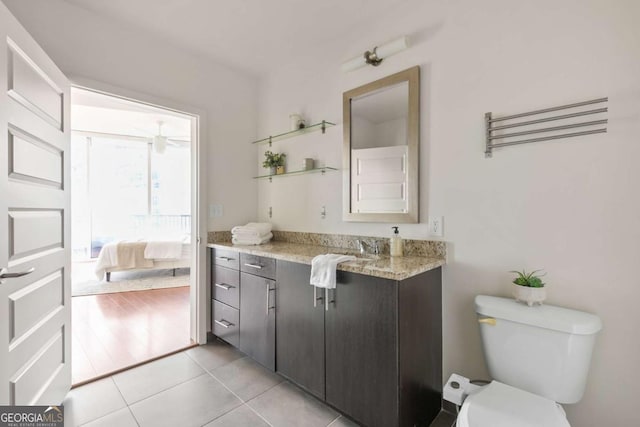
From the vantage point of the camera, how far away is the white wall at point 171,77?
184 centimetres

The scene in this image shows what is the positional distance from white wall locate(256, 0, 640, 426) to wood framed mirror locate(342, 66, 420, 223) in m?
0.07

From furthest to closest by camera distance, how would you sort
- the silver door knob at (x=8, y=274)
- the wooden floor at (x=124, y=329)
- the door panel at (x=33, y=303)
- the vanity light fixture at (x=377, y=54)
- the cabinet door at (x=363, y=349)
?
the wooden floor at (x=124, y=329)
the vanity light fixture at (x=377, y=54)
the cabinet door at (x=363, y=349)
the door panel at (x=33, y=303)
the silver door knob at (x=8, y=274)

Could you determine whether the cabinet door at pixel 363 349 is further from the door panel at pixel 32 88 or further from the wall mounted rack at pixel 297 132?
the door panel at pixel 32 88

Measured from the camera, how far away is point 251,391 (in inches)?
73.3

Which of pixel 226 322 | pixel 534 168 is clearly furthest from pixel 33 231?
pixel 534 168

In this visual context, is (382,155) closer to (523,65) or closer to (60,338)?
(523,65)

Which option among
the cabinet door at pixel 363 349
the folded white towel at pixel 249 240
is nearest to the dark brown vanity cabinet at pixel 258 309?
the folded white towel at pixel 249 240

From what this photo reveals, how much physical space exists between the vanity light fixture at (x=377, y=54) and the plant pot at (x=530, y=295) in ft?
4.98

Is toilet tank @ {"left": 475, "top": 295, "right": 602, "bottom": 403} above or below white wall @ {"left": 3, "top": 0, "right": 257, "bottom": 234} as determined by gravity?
below

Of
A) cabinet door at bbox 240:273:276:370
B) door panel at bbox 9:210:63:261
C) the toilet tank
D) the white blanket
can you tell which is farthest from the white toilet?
the white blanket

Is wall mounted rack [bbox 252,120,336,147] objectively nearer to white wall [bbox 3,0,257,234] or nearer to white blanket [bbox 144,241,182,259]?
white wall [bbox 3,0,257,234]

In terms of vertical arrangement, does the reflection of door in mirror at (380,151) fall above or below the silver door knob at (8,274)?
above

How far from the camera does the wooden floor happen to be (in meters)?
2.22

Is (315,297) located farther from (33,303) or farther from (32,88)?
(32,88)
